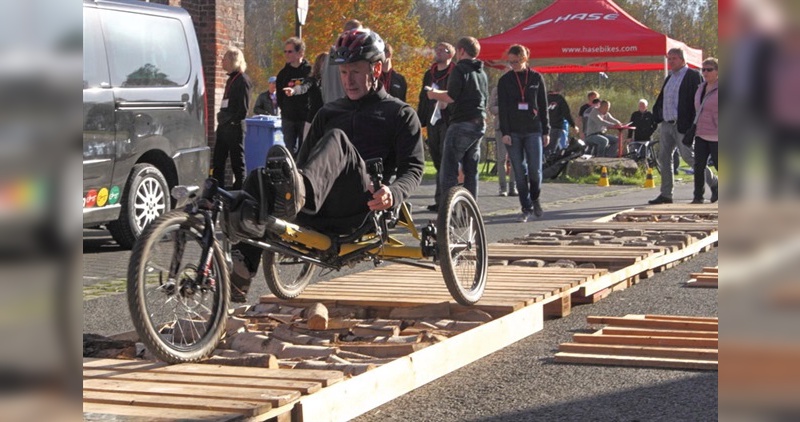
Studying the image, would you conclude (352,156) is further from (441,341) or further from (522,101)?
(522,101)

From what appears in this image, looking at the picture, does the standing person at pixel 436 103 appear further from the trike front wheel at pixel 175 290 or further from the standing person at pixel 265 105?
the trike front wheel at pixel 175 290

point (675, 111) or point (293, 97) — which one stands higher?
point (293, 97)

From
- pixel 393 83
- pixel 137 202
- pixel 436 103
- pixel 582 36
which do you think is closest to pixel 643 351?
pixel 137 202

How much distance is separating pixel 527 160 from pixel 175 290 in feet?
30.7

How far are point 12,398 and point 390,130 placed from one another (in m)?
5.47

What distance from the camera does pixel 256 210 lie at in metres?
4.90

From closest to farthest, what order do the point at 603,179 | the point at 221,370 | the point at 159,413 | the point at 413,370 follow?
the point at 159,413
the point at 221,370
the point at 413,370
the point at 603,179

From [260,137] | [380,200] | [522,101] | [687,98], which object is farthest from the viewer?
[260,137]

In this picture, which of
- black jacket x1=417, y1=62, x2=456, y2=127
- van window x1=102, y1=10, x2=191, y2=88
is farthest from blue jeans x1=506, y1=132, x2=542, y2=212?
van window x1=102, y1=10, x2=191, y2=88

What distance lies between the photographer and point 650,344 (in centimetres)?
557

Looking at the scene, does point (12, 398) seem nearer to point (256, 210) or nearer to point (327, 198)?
point (256, 210)

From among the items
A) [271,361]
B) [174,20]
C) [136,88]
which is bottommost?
[271,361]

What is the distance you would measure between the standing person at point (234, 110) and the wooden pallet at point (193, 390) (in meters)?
9.44

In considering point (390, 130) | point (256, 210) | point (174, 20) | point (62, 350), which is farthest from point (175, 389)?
point (174, 20)
